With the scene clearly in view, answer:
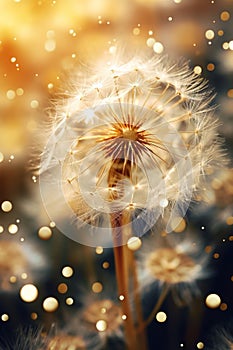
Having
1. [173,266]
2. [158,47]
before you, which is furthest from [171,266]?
[158,47]

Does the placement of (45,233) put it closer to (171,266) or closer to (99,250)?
(99,250)

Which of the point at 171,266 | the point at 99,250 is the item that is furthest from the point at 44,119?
the point at 171,266

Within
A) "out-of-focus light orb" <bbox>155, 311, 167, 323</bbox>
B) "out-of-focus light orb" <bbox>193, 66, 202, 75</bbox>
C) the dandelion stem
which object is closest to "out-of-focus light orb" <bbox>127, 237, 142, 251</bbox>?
the dandelion stem

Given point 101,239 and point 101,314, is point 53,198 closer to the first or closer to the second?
point 101,239

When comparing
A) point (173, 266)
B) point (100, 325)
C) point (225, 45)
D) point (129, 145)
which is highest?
point (225, 45)

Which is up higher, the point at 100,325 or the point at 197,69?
the point at 197,69

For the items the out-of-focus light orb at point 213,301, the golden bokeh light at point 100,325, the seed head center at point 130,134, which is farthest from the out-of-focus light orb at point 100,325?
the seed head center at point 130,134
